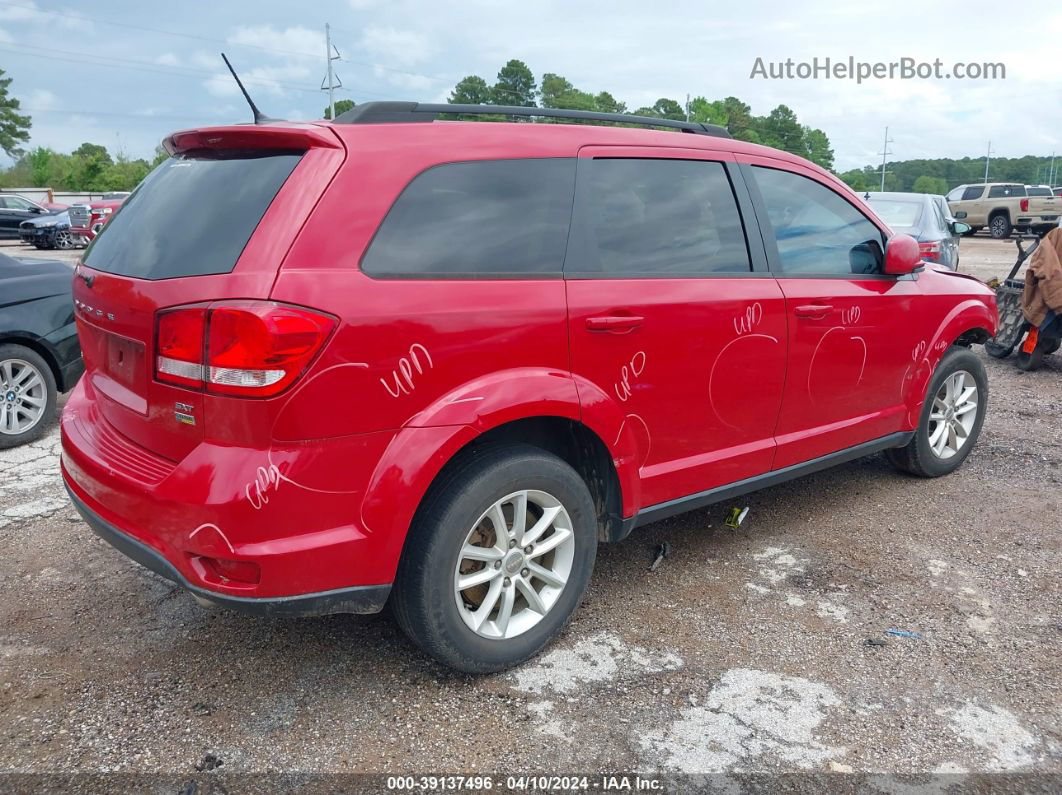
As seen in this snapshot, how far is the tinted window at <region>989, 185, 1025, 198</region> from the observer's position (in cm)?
2673

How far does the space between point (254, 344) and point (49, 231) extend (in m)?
24.7

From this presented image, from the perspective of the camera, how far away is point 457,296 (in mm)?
2574

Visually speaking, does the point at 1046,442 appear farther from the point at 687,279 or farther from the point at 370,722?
the point at 370,722

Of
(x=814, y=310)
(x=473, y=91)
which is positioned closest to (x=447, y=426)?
(x=814, y=310)

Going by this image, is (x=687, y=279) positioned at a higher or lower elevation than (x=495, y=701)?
higher

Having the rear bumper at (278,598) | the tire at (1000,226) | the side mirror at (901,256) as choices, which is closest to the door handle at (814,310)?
the side mirror at (901,256)

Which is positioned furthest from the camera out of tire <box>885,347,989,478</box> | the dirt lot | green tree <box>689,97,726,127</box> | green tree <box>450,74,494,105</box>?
green tree <box>689,97,726,127</box>

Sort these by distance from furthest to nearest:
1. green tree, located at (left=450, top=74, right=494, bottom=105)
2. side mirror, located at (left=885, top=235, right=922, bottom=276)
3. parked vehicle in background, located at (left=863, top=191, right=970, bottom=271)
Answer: green tree, located at (left=450, top=74, right=494, bottom=105)
parked vehicle in background, located at (left=863, top=191, right=970, bottom=271)
side mirror, located at (left=885, top=235, right=922, bottom=276)

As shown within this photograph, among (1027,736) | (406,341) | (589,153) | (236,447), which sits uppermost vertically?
(589,153)

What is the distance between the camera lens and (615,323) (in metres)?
2.94

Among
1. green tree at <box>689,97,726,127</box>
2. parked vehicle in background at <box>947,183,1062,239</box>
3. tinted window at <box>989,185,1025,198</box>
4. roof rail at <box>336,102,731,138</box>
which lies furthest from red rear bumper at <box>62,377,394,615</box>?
green tree at <box>689,97,726,127</box>

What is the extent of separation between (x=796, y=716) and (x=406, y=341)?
1706 mm

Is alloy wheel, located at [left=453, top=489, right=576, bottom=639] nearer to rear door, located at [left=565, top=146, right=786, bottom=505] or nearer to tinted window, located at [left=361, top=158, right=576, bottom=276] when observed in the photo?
rear door, located at [left=565, top=146, right=786, bottom=505]

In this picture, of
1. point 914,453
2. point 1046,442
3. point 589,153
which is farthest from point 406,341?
point 1046,442
